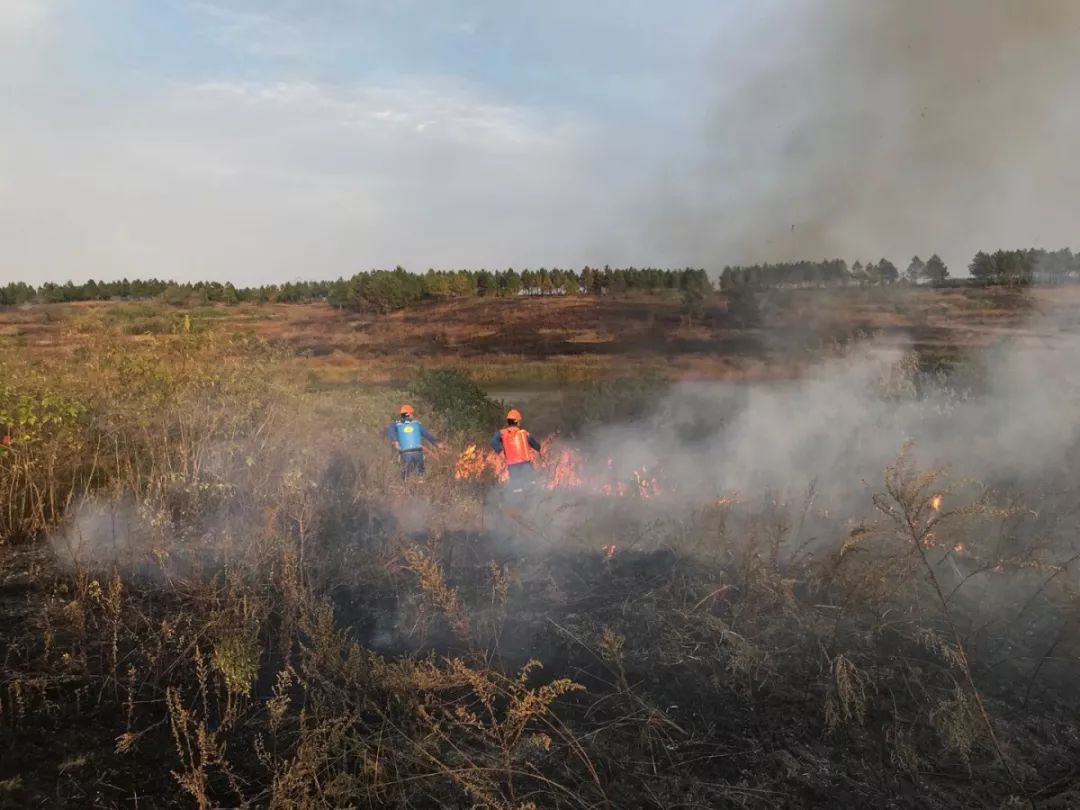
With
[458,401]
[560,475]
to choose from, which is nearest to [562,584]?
[560,475]

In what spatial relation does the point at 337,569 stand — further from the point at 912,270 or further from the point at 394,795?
the point at 912,270

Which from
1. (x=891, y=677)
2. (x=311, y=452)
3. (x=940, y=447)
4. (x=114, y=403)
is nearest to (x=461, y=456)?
(x=311, y=452)

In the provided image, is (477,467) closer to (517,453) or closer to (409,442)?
(517,453)

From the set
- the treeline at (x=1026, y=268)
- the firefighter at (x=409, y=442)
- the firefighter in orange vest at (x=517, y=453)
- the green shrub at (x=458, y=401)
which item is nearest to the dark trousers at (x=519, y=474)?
the firefighter in orange vest at (x=517, y=453)

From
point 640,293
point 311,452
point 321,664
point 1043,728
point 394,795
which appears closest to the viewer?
point 394,795

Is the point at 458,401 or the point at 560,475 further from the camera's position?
the point at 458,401

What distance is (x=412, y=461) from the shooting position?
9.34 m

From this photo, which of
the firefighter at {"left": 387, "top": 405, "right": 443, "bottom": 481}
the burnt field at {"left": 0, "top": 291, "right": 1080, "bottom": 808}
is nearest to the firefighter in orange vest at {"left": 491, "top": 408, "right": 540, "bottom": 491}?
the burnt field at {"left": 0, "top": 291, "right": 1080, "bottom": 808}

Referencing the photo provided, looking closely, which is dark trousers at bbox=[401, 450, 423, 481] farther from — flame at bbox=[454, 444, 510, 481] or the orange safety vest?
the orange safety vest

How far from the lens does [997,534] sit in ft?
23.5

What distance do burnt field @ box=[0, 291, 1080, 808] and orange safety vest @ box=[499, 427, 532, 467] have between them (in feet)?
1.17

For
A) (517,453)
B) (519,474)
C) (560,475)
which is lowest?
(560,475)

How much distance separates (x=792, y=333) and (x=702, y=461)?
3.64 metres

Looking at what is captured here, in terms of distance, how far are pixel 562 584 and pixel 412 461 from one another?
12.0 feet
